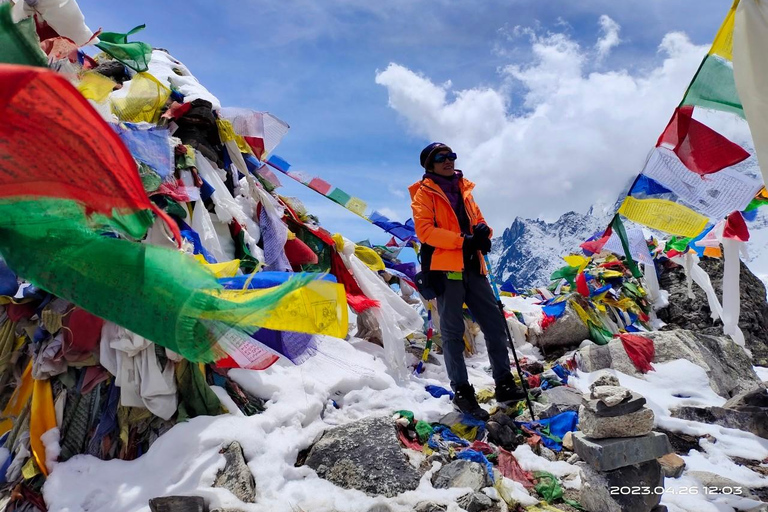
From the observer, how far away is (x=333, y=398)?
4.61 metres

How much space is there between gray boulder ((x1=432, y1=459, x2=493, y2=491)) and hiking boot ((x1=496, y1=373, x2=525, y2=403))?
1.47 meters

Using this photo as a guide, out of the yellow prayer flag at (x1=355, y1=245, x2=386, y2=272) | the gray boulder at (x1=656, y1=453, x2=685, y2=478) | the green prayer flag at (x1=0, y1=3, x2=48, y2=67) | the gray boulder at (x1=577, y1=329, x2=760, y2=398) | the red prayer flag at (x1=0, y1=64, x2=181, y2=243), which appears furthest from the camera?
the yellow prayer flag at (x1=355, y1=245, x2=386, y2=272)

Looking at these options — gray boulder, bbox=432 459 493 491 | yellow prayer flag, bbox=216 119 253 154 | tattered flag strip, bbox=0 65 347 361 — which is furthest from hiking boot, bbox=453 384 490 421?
yellow prayer flag, bbox=216 119 253 154

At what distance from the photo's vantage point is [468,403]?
4.34 metres

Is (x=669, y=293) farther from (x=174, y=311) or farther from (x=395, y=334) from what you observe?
(x=174, y=311)

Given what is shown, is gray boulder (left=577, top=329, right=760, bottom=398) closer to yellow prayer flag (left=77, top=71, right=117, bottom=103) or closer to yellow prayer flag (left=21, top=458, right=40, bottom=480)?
yellow prayer flag (left=21, top=458, right=40, bottom=480)

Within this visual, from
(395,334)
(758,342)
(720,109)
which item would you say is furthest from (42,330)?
(758,342)

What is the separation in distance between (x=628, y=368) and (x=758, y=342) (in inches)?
242

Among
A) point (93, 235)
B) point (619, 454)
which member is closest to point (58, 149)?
point (93, 235)

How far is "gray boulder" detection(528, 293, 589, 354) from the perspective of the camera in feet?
24.7

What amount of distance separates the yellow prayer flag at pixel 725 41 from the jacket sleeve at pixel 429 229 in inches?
91.7

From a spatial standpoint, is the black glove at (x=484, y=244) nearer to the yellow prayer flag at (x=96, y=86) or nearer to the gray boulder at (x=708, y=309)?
the yellow prayer flag at (x=96, y=86)

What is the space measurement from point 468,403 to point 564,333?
389cm

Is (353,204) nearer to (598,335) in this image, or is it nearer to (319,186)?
(319,186)
